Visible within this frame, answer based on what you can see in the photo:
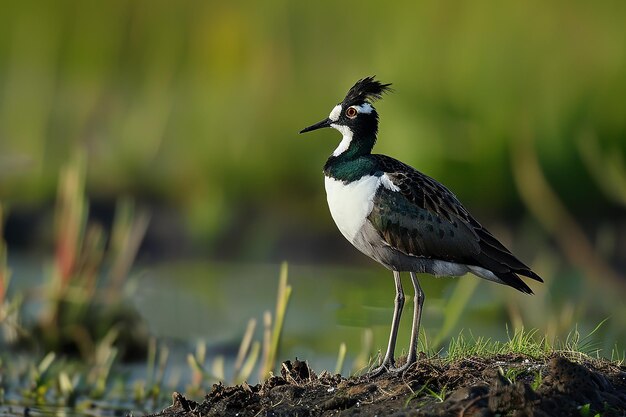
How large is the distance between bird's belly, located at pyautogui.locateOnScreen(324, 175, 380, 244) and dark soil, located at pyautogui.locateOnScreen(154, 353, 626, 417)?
2.58 ft

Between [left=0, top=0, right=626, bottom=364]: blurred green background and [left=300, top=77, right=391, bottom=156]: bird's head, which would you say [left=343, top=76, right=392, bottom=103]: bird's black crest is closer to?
[left=300, top=77, right=391, bottom=156]: bird's head

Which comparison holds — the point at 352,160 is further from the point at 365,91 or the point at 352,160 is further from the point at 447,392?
the point at 447,392

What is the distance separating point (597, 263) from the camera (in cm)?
1195

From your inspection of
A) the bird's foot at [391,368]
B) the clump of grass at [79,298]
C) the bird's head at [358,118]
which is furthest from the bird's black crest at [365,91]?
the clump of grass at [79,298]

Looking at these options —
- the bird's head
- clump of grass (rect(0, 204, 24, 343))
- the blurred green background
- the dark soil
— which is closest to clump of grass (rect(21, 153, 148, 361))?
clump of grass (rect(0, 204, 24, 343))

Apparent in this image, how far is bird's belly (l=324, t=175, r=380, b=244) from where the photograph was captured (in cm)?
730

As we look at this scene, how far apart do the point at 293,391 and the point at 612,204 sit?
21.6ft

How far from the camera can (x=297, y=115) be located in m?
13.4

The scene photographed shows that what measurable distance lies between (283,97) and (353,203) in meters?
6.35

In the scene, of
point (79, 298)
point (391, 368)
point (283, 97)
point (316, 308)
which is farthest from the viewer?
point (283, 97)

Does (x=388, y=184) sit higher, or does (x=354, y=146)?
(x=354, y=146)

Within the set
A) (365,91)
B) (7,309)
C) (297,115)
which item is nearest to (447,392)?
(365,91)

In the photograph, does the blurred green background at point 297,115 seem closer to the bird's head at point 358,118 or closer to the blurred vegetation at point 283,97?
the blurred vegetation at point 283,97

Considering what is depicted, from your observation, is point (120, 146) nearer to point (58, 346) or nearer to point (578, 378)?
point (58, 346)
